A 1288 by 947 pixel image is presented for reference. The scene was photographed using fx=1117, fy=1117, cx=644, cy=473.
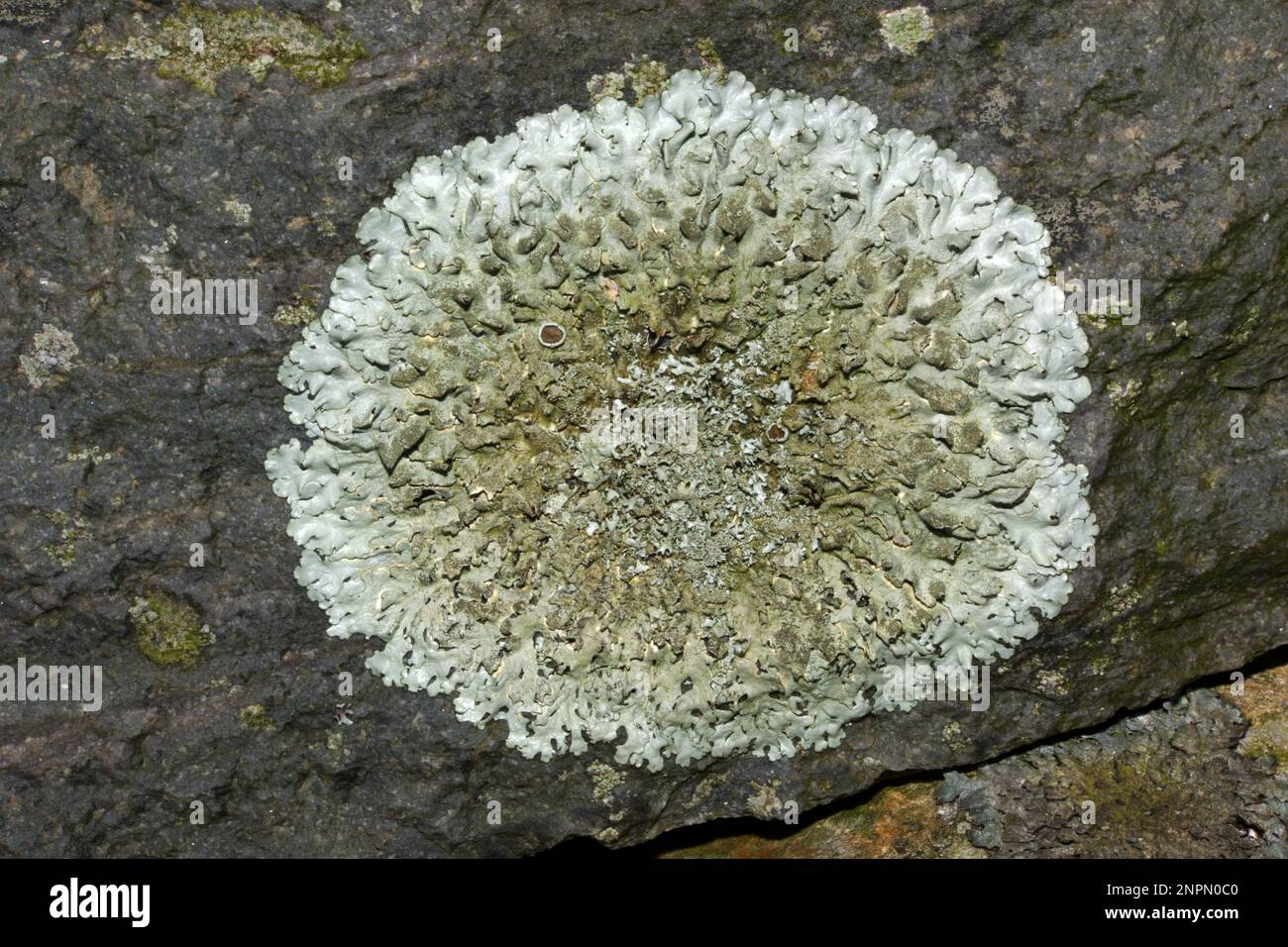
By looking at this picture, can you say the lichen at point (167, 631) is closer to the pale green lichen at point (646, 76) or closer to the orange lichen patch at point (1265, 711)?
the pale green lichen at point (646, 76)

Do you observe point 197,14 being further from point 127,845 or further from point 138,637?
point 127,845

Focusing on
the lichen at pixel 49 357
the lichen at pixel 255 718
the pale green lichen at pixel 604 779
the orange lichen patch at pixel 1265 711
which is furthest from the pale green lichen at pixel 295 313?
the orange lichen patch at pixel 1265 711

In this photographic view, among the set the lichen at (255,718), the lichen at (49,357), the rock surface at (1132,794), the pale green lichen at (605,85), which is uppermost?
the pale green lichen at (605,85)

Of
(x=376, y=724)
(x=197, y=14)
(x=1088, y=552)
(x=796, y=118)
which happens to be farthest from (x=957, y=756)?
(x=197, y=14)

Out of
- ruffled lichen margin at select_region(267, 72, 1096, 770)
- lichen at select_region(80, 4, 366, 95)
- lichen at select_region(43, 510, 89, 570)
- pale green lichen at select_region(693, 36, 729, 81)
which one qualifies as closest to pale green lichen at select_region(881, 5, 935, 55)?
ruffled lichen margin at select_region(267, 72, 1096, 770)

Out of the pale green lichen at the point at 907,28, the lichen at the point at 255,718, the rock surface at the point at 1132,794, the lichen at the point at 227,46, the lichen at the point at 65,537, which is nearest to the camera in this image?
the lichen at the point at 227,46

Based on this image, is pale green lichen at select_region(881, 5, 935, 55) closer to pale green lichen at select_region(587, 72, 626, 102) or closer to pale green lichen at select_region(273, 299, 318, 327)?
pale green lichen at select_region(587, 72, 626, 102)
